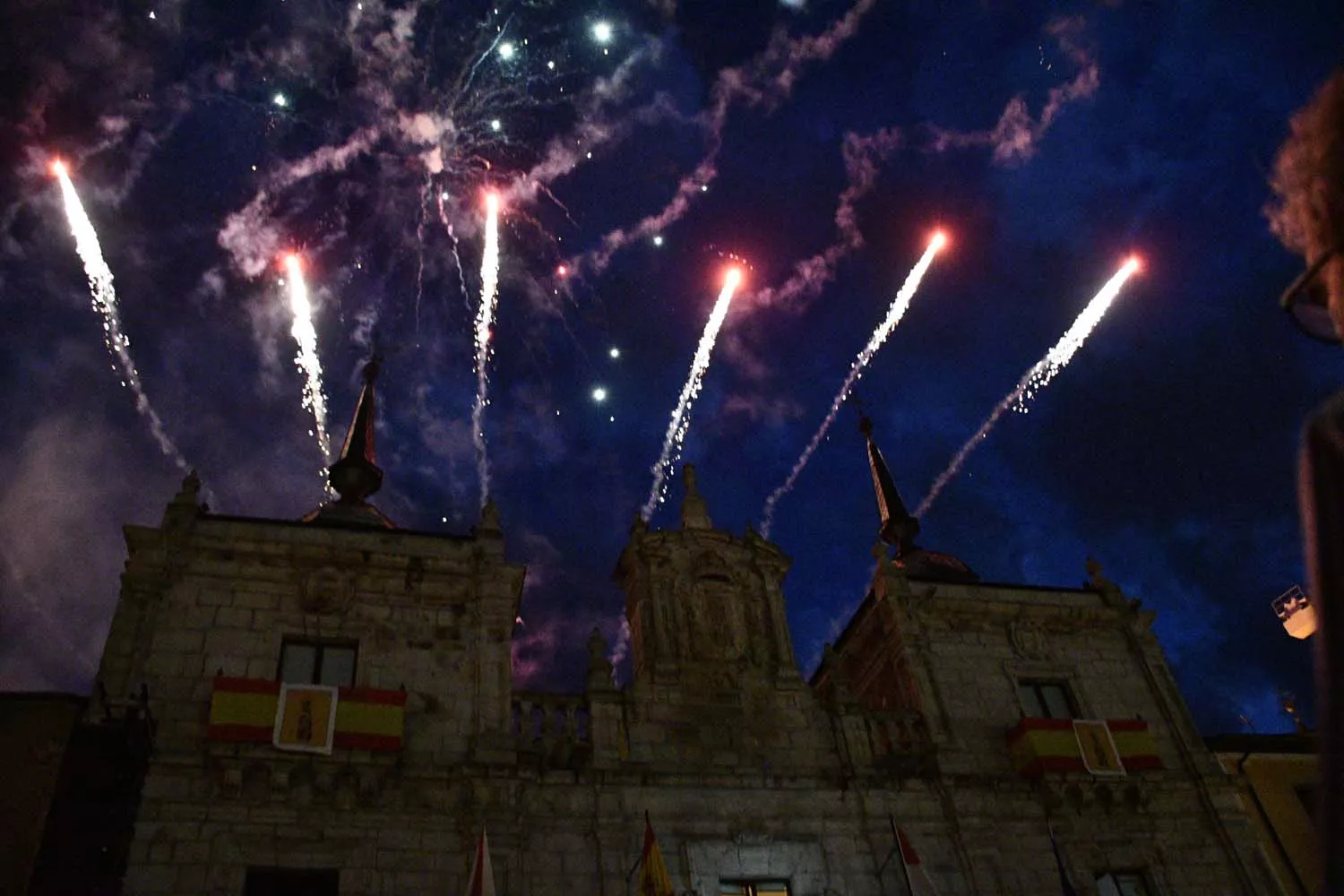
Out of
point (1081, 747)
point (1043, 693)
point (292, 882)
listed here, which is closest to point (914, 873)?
point (1081, 747)

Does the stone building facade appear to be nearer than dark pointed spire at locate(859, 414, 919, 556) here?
Yes

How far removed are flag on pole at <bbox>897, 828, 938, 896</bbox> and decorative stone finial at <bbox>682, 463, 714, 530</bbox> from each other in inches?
340

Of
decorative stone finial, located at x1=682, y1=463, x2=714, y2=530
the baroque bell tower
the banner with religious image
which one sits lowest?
the banner with religious image

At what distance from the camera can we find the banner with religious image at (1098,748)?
2102 cm

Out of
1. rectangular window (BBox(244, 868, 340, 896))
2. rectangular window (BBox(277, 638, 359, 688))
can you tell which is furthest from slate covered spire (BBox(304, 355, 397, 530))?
rectangular window (BBox(244, 868, 340, 896))

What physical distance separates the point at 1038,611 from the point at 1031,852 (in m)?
6.54

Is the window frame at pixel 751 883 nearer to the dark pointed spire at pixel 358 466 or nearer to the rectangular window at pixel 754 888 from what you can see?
the rectangular window at pixel 754 888

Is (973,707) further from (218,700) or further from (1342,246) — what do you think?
(1342,246)

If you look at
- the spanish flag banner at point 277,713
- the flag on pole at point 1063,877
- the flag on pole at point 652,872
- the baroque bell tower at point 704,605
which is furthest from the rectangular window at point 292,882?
the flag on pole at point 1063,877

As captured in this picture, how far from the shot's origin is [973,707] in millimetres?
22188

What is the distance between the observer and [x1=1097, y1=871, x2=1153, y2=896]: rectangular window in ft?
65.5

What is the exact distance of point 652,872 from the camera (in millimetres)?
16172

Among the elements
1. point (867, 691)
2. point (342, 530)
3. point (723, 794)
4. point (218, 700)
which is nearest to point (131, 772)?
point (218, 700)

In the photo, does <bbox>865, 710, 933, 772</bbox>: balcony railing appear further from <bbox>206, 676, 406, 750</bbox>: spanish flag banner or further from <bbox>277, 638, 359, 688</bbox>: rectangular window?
<bbox>277, 638, 359, 688</bbox>: rectangular window
